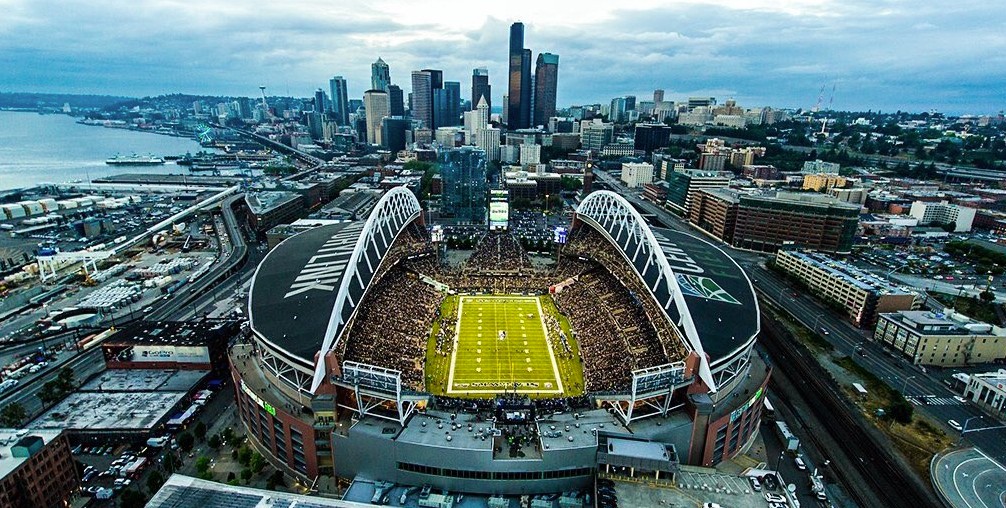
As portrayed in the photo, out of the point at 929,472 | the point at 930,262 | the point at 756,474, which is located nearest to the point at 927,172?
the point at 930,262

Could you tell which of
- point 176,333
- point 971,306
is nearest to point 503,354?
point 176,333

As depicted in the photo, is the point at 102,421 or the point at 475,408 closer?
the point at 475,408

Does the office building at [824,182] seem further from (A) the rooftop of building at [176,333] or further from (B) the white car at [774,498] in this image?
(A) the rooftop of building at [176,333]

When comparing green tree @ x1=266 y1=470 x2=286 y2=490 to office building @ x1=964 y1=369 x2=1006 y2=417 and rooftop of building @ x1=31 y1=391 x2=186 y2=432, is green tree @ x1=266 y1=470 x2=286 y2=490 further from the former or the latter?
office building @ x1=964 y1=369 x2=1006 y2=417

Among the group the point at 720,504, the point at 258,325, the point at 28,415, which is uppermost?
the point at 258,325

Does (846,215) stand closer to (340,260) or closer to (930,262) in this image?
(930,262)

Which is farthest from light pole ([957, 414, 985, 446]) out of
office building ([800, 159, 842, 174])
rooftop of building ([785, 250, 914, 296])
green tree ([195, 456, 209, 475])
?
office building ([800, 159, 842, 174])
